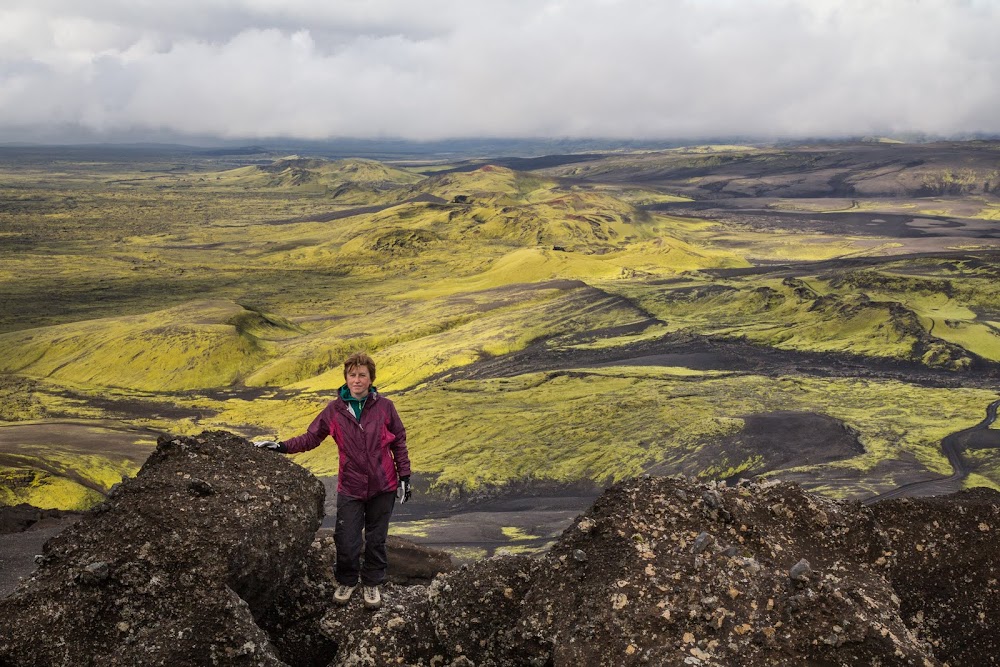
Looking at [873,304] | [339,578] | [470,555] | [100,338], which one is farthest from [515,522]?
[100,338]

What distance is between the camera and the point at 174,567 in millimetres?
5617

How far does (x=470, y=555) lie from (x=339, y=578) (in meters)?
17.5

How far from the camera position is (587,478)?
38594 millimetres

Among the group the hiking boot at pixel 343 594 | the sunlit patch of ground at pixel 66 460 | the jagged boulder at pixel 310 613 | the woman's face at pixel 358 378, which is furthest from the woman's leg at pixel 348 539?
the sunlit patch of ground at pixel 66 460

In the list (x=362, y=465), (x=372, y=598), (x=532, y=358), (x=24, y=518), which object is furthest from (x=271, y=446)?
(x=532, y=358)

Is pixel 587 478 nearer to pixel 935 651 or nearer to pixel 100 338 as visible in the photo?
pixel 935 651

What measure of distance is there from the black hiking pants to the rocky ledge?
33cm

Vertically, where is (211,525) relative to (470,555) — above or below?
above

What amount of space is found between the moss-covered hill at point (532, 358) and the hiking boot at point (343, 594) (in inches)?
1060

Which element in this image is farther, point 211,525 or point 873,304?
point 873,304

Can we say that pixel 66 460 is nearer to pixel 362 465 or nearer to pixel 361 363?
pixel 362 465

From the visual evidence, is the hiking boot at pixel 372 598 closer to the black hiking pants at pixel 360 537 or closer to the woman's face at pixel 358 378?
the black hiking pants at pixel 360 537

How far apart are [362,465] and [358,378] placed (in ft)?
2.87

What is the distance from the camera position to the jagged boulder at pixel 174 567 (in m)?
5.21
